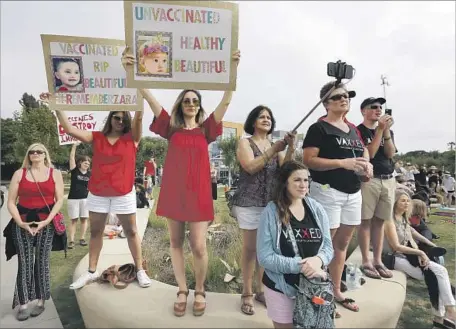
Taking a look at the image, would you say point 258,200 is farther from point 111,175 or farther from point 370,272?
point 370,272

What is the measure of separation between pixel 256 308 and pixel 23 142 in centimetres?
2397

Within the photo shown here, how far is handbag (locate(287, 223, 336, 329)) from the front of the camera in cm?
207

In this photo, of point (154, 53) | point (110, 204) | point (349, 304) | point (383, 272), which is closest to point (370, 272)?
point (383, 272)

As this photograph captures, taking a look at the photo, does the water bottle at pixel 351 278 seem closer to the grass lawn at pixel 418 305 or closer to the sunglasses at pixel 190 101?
the grass lawn at pixel 418 305

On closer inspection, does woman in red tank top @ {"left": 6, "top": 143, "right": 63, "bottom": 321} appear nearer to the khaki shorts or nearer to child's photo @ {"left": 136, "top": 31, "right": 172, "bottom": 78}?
child's photo @ {"left": 136, "top": 31, "right": 172, "bottom": 78}

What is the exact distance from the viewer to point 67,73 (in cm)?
319

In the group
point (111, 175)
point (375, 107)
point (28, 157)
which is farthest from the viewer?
point (375, 107)

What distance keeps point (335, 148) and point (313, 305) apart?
1.24 m

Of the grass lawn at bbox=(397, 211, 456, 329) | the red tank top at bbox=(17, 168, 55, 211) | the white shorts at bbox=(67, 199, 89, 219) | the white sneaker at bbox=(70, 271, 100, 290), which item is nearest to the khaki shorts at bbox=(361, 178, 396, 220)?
the grass lawn at bbox=(397, 211, 456, 329)

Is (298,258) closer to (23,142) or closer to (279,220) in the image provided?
(279,220)

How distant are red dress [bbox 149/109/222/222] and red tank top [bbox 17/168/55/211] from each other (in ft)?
4.07

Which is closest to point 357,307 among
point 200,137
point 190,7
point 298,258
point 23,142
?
point 298,258

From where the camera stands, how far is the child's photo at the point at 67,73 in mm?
3150

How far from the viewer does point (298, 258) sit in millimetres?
2160
